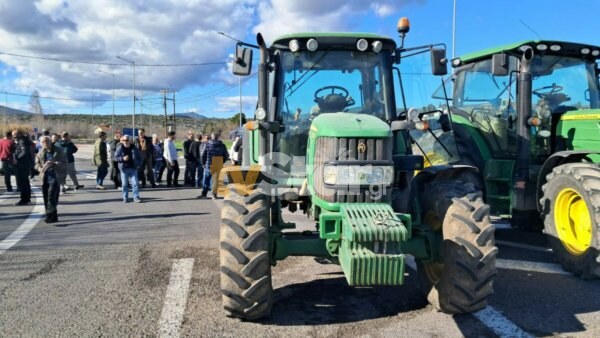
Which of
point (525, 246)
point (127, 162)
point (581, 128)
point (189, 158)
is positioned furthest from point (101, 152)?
point (581, 128)

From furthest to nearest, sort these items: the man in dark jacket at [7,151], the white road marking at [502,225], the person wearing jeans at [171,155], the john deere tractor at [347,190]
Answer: the person wearing jeans at [171,155] < the man in dark jacket at [7,151] < the white road marking at [502,225] < the john deere tractor at [347,190]

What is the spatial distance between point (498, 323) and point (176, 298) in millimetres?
3035

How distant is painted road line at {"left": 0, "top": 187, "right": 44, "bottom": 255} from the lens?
7.45m

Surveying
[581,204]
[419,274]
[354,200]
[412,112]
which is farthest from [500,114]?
[354,200]

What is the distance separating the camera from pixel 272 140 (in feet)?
17.4

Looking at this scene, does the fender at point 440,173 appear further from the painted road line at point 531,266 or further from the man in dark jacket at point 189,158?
the man in dark jacket at point 189,158

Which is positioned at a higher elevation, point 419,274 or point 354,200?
point 354,200

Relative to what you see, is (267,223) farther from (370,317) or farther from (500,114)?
(500,114)

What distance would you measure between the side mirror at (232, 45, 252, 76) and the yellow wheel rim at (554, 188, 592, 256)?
394 cm

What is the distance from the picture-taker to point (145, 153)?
14.4 m

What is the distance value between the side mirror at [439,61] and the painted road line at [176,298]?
11.7 ft

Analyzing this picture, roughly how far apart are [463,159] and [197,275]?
14.9 feet

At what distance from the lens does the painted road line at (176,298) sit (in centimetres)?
421

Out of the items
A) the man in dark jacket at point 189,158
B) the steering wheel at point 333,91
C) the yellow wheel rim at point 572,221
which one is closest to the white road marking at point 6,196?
the man in dark jacket at point 189,158
